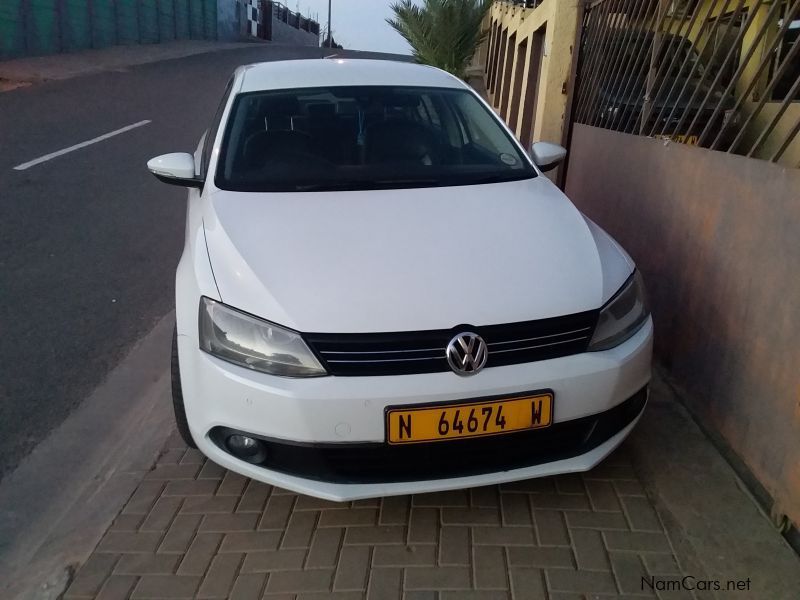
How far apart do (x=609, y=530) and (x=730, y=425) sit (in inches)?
32.3

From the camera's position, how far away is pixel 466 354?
245cm

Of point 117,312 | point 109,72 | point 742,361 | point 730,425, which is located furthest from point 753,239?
point 109,72

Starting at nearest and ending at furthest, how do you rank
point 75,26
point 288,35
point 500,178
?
point 500,178, point 75,26, point 288,35

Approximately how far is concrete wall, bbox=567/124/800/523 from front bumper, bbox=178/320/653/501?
20.3 inches

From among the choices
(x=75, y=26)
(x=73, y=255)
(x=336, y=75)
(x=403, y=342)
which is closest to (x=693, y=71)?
(x=336, y=75)

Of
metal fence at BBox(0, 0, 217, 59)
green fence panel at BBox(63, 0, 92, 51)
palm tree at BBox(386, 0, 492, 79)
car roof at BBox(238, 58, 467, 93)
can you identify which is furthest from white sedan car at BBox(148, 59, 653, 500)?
green fence panel at BBox(63, 0, 92, 51)

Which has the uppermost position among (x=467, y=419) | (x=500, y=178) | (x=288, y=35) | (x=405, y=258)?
(x=500, y=178)

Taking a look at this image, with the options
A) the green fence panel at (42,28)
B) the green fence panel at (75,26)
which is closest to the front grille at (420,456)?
the green fence panel at (42,28)

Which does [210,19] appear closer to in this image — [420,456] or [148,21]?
[148,21]

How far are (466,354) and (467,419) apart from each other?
0.22 m

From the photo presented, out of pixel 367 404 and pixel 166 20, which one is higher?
pixel 166 20

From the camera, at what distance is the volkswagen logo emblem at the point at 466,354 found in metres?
2.45

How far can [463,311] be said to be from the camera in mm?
2508

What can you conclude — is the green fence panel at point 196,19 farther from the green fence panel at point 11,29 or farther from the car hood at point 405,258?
the car hood at point 405,258
